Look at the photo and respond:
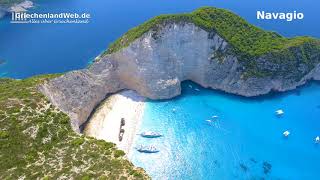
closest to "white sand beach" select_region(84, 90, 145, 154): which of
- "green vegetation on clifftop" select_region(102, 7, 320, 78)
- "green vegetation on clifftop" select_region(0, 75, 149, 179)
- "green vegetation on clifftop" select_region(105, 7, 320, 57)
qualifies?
"green vegetation on clifftop" select_region(102, 7, 320, 78)

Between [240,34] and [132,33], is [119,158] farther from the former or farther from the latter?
[240,34]

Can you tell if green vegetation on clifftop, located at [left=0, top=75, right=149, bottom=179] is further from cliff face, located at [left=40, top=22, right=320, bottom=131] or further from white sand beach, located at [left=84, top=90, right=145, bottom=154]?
cliff face, located at [left=40, top=22, right=320, bottom=131]

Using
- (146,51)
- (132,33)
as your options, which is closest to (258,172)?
(146,51)

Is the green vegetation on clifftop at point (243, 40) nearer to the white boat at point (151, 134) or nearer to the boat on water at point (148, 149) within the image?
the white boat at point (151, 134)

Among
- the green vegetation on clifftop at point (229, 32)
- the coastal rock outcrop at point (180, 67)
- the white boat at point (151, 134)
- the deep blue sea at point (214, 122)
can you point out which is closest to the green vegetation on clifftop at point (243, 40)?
the green vegetation on clifftop at point (229, 32)

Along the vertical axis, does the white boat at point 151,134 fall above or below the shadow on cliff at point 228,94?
below

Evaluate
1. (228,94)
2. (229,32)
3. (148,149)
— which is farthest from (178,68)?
(148,149)
